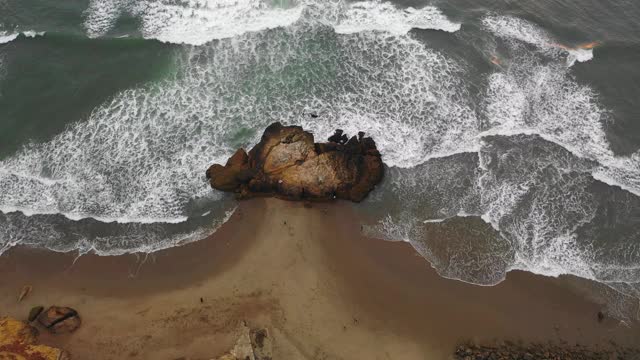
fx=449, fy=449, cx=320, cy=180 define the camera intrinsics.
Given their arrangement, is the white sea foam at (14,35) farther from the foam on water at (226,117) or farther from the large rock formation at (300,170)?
the large rock formation at (300,170)


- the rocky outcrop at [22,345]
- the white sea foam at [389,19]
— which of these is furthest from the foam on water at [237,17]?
the rocky outcrop at [22,345]

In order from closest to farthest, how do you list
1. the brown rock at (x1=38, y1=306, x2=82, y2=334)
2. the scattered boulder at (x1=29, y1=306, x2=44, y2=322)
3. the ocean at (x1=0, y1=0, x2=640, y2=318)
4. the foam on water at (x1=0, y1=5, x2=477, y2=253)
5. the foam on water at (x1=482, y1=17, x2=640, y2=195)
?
the brown rock at (x1=38, y1=306, x2=82, y2=334)
the scattered boulder at (x1=29, y1=306, x2=44, y2=322)
the ocean at (x1=0, y1=0, x2=640, y2=318)
the foam on water at (x1=0, y1=5, x2=477, y2=253)
the foam on water at (x1=482, y1=17, x2=640, y2=195)

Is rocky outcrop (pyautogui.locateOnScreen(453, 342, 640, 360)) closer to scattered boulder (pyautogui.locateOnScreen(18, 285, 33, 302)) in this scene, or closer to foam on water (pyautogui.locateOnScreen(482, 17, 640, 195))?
foam on water (pyautogui.locateOnScreen(482, 17, 640, 195))

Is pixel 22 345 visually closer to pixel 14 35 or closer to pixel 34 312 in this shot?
pixel 34 312

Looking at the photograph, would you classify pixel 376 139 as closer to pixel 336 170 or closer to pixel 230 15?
pixel 336 170

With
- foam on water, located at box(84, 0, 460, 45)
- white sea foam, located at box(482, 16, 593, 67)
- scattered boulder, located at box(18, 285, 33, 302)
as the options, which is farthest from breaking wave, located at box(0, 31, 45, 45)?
white sea foam, located at box(482, 16, 593, 67)

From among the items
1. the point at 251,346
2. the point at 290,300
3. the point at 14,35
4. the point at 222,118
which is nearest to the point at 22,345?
the point at 251,346

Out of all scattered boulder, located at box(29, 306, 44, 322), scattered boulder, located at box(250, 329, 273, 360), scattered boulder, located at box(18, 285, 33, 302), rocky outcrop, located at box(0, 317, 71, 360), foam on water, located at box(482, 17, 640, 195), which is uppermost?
foam on water, located at box(482, 17, 640, 195)
